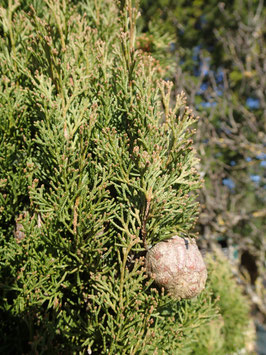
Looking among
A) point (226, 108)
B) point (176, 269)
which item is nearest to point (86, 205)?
point (176, 269)

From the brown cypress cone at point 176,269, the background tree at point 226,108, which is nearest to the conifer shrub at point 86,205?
the brown cypress cone at point 176,269

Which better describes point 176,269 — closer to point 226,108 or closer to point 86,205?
point 86,205

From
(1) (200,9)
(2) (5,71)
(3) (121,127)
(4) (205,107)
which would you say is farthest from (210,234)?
(1) (200,9)

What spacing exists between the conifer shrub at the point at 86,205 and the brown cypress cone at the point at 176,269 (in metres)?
0.09

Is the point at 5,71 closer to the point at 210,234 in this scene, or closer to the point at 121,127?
the point at 121,127

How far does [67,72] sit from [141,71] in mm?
724

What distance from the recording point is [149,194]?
7.57ft

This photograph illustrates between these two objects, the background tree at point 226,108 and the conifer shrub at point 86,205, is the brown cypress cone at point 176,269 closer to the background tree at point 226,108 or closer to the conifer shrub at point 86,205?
the conifer shrub at point 86,205

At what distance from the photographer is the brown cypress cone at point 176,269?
7.27ft

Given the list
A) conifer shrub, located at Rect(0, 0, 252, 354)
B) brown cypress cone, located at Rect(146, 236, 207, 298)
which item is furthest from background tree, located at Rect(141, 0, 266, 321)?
brown cypress cone, located at Rect(146, 236, 207, 298)

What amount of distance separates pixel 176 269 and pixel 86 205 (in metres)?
0.92

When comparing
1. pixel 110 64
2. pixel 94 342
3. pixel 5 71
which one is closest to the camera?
pixel 94 342

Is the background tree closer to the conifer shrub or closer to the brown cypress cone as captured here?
the conifer shrub

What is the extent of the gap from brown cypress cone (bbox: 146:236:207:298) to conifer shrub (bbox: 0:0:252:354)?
0.09 m
